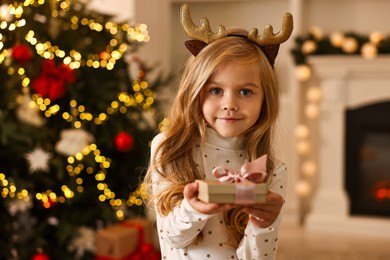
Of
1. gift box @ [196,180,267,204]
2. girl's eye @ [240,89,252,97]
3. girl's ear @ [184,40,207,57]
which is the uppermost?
girl's ear @ [184,40,207,57]

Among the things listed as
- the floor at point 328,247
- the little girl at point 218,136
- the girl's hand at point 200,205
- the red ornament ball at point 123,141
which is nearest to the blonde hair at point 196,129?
the little girl at point 218,136

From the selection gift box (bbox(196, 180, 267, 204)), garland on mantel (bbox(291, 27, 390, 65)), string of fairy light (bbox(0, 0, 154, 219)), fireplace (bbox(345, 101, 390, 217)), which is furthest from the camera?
fireplace (bbox(345, 101, 390, 217))

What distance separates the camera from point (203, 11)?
16.4 ft

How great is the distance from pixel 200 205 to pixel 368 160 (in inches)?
158

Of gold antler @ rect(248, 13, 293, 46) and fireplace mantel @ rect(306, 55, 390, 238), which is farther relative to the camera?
fireplace mantel @ rect(306, 55, 390, 238)

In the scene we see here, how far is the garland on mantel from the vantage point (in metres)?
4.51

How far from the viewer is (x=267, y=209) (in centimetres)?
→ 97

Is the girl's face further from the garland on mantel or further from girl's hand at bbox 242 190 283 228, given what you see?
the garland on mantel

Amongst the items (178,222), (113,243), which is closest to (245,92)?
(178,222)

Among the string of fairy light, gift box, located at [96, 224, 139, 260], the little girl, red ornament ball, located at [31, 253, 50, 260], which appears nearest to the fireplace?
the string of fairy light

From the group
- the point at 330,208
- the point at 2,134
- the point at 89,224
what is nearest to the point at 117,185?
the point at 89,224

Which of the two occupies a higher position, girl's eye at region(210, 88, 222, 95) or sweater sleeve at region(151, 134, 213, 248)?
girl's eye at region(210, 88, 222, 95)

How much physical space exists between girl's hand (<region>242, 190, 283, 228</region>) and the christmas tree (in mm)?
1803

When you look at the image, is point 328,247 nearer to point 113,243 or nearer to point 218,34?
point 113,243
